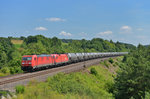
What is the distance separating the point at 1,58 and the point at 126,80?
63.7 m

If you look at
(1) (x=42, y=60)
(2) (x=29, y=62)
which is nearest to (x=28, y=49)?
(1) (x=42, y=60)

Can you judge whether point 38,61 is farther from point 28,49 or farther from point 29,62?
point 28,49

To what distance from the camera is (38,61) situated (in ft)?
110

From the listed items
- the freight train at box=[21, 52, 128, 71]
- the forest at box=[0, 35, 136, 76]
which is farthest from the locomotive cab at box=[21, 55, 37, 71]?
the forest at box=[0, 35, 136, 76]

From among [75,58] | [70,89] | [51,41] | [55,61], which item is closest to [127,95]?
[70,89]

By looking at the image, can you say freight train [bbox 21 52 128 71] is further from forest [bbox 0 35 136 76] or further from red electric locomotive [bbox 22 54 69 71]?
forest [bbox 0 35 136 76]

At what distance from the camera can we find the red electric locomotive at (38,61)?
31.5 metres

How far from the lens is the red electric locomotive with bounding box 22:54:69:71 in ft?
103

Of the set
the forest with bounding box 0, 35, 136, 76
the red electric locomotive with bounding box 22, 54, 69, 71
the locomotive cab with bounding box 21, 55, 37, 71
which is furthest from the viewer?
the forest with bounding box 0, 35, 136, 76

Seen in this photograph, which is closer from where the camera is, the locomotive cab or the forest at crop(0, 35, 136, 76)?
the locomotive cab

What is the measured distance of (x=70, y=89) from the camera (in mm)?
20594

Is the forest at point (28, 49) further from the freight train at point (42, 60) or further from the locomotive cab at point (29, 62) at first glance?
the freight train at point (42, 60)

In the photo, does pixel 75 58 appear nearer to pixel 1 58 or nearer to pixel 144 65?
pixel 144 65

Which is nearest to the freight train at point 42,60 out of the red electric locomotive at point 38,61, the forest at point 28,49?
the red electric locomotive at point 38,61
